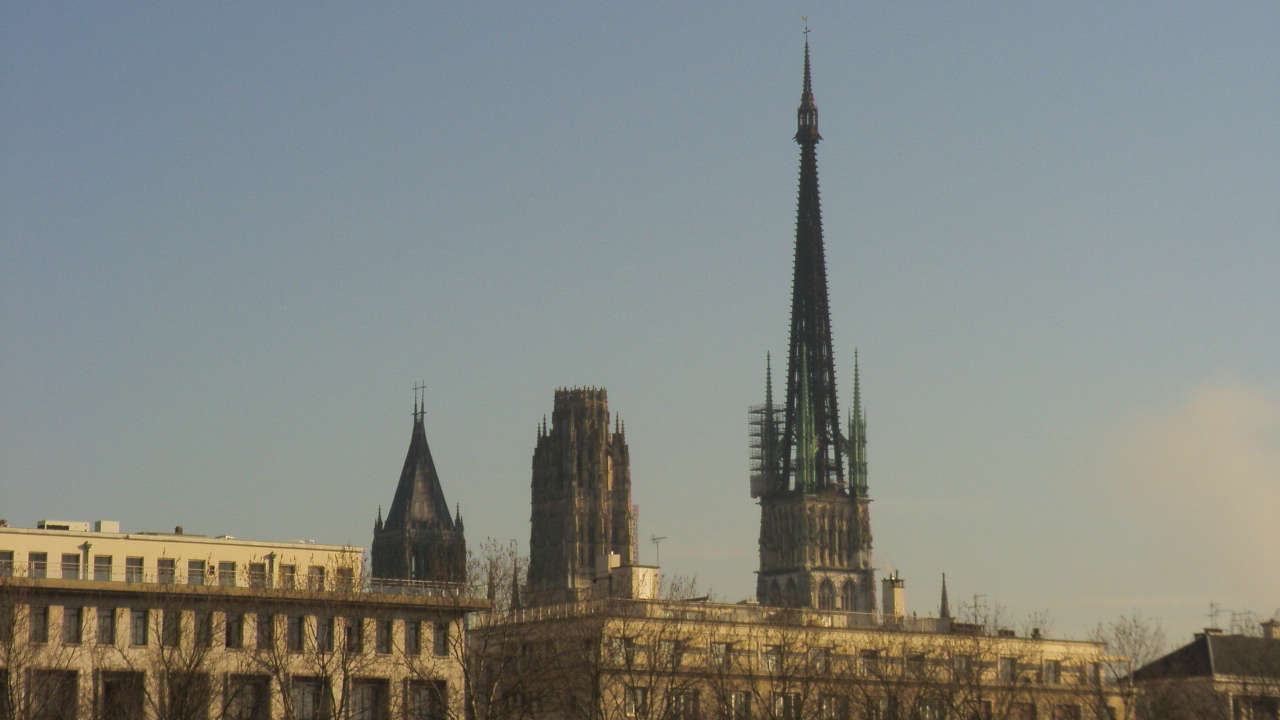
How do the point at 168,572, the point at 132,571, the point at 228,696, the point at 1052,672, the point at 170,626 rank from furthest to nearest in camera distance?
1. the point at 1052,672
2. the point at 168,572
3. the point at 132,571
4. the point at 170,626
5. the point at 228,696

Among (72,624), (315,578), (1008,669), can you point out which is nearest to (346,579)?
(315,578)

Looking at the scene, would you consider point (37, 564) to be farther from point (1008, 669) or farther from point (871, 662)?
point (1008, 669)

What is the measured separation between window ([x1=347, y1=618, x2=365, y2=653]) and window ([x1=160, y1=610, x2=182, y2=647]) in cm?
793

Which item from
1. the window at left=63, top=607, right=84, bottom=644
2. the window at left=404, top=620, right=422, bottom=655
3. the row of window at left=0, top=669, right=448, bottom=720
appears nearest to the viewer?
the row of window at left=0, top=669, right=448, bottom=720

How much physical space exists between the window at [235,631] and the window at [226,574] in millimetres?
3622

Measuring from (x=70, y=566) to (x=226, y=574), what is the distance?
703cm

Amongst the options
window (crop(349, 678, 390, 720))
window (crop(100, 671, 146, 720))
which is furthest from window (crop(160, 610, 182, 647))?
window (crop(349, 678, 390, 720))

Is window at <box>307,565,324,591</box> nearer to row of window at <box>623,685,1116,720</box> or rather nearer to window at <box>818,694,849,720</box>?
row of window at <box>623,685,1116,720</box>

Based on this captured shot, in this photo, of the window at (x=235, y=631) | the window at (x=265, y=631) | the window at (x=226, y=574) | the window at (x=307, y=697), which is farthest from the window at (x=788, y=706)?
the window at (x=226, y=574)

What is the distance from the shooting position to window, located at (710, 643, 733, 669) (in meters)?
116

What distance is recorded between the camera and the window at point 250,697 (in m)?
100

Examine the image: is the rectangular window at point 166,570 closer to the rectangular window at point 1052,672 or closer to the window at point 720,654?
the window at point 720,654

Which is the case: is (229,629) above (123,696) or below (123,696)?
above

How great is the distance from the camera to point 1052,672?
132 metres
